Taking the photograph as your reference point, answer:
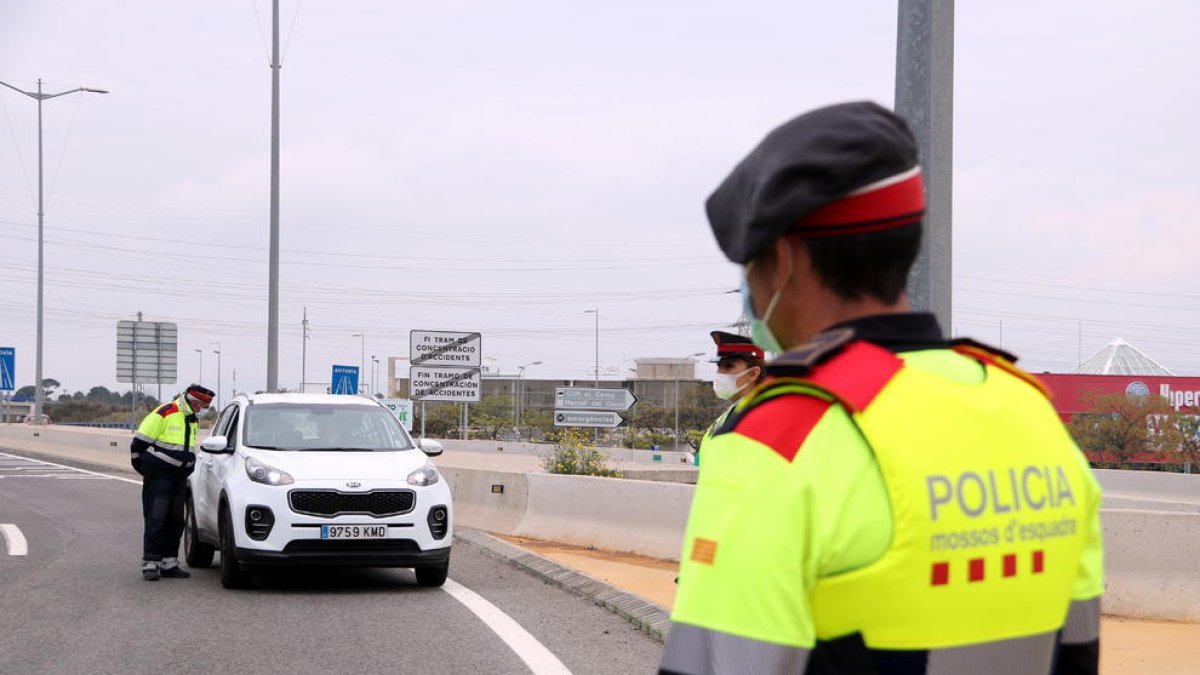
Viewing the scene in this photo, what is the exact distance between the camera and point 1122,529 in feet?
33.7

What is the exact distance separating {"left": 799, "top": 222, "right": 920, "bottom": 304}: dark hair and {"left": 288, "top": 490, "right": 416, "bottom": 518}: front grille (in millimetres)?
10507

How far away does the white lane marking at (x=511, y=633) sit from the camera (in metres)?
8.53

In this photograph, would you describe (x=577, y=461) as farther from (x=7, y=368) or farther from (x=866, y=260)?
(x=7, y=368)

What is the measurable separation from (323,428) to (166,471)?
59.5 inches

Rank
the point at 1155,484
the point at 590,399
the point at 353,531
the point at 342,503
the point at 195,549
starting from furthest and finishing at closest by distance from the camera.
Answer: the point at 590,399 → the point at 1155,484 → the point at 195,549 → the point at 342,503 → the point at 353,531

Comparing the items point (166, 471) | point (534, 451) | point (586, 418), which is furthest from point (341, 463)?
point (586, 418)

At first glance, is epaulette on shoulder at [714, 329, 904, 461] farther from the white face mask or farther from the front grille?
the front grille

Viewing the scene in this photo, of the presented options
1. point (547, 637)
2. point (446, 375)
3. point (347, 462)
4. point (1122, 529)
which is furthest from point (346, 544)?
point (446, 375)

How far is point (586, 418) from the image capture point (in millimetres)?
48625

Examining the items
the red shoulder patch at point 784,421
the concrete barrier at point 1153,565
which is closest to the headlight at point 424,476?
the concrete barrier at point 1153,565

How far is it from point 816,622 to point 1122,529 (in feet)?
30.6

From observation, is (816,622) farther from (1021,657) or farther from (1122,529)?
(1122,529)

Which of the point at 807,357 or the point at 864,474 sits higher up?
the point at 807,357

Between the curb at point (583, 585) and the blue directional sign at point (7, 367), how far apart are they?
36.3 metres
